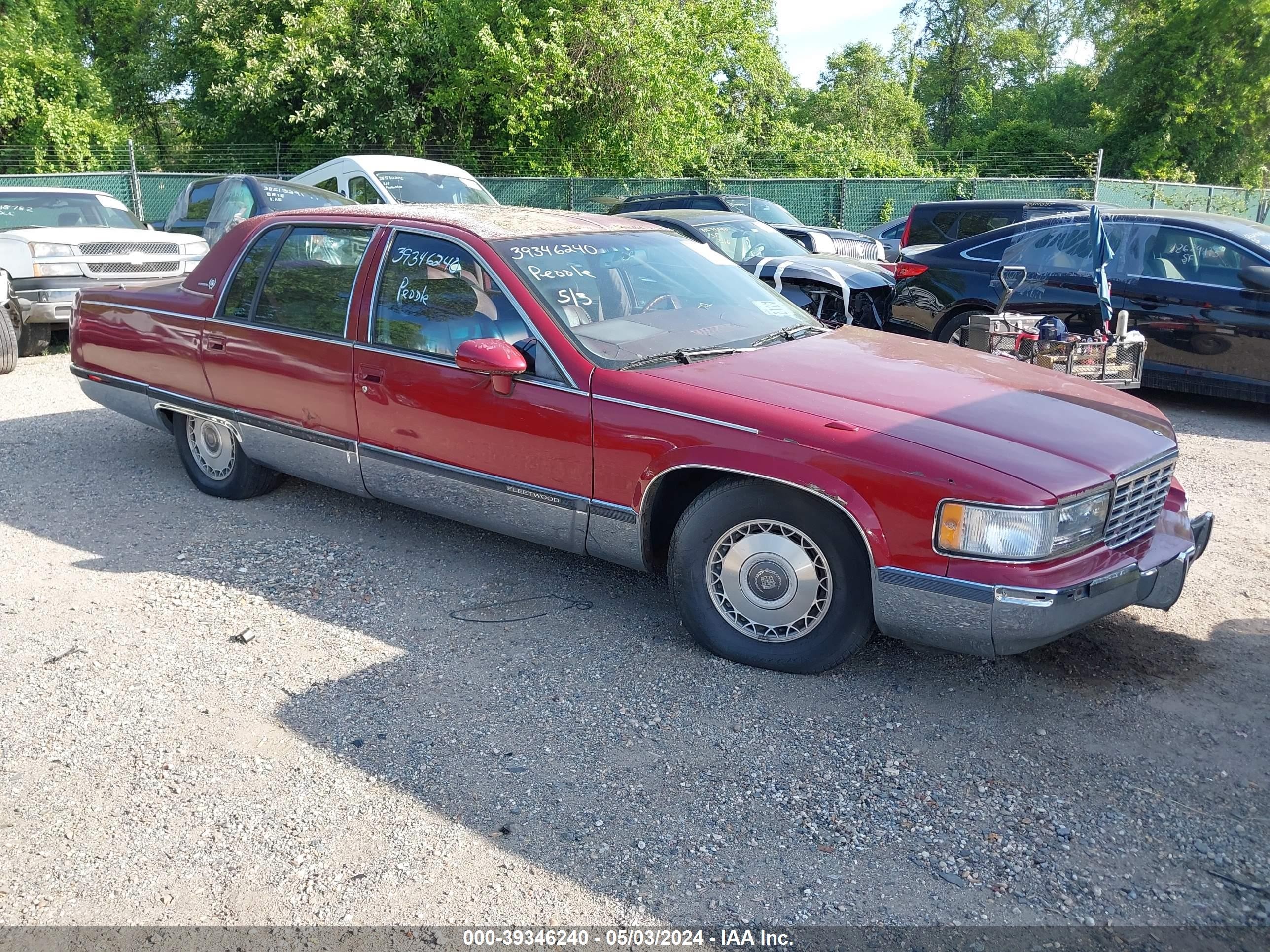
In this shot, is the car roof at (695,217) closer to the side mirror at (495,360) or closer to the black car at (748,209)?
the black car at (748,209)

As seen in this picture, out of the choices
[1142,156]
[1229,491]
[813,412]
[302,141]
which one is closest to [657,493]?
[813,412]

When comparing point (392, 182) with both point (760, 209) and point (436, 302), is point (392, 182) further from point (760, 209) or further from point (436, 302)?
point (436, 302)

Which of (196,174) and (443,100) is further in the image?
(443,100)

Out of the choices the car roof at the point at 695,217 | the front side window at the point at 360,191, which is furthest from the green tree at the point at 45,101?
the car roof at the point at 695,217

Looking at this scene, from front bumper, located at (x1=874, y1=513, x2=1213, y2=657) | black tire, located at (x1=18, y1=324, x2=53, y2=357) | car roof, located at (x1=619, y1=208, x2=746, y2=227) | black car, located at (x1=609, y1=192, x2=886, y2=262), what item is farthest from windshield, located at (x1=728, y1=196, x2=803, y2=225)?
front bumper, located at (x1=874, y1=513, x2=1213, y2=657)

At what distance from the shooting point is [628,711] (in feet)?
12.8

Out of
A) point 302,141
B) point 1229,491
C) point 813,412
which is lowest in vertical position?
point 1229,491

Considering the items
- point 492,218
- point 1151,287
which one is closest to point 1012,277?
point 1151,287

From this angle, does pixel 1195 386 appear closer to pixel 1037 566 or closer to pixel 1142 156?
pixel 1037 566

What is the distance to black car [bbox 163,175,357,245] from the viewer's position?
12406 millimetres

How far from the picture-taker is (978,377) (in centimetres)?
448

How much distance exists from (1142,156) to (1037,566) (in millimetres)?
34019

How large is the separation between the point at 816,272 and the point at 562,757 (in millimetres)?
6636

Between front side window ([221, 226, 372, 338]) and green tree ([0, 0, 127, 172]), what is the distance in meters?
21.7
